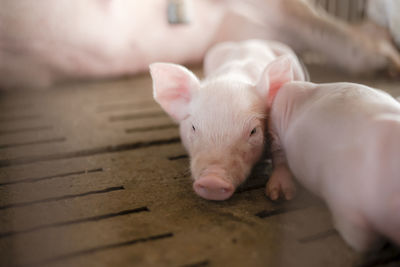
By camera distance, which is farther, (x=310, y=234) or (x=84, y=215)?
(x=84, y=215)

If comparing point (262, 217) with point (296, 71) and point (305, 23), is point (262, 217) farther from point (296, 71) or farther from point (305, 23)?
point (305, 23)

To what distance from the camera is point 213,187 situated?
3.70 feet

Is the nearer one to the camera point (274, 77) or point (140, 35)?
point (274, 77)

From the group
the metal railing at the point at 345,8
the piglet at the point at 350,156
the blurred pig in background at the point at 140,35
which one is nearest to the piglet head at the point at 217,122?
the piglet at the point at 350,156

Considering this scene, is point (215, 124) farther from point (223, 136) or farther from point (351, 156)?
→ point (351, 156)

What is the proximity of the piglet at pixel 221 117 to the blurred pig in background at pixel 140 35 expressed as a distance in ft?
3.76

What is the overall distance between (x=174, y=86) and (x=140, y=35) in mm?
1637

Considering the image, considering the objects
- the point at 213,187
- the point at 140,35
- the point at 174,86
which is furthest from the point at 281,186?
the point at 140,35

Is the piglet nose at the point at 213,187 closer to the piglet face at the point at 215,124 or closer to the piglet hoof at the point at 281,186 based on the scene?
the piglet face at the point at 215,124

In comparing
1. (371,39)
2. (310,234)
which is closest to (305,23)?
(371,39)

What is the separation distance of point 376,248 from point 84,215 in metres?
0.73

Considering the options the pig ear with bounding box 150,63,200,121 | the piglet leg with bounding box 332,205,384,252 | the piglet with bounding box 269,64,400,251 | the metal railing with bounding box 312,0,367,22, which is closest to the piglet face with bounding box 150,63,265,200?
the pig ear with bounding box 150,63,200,121

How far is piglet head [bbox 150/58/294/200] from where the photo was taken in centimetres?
116

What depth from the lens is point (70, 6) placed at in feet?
8.71
